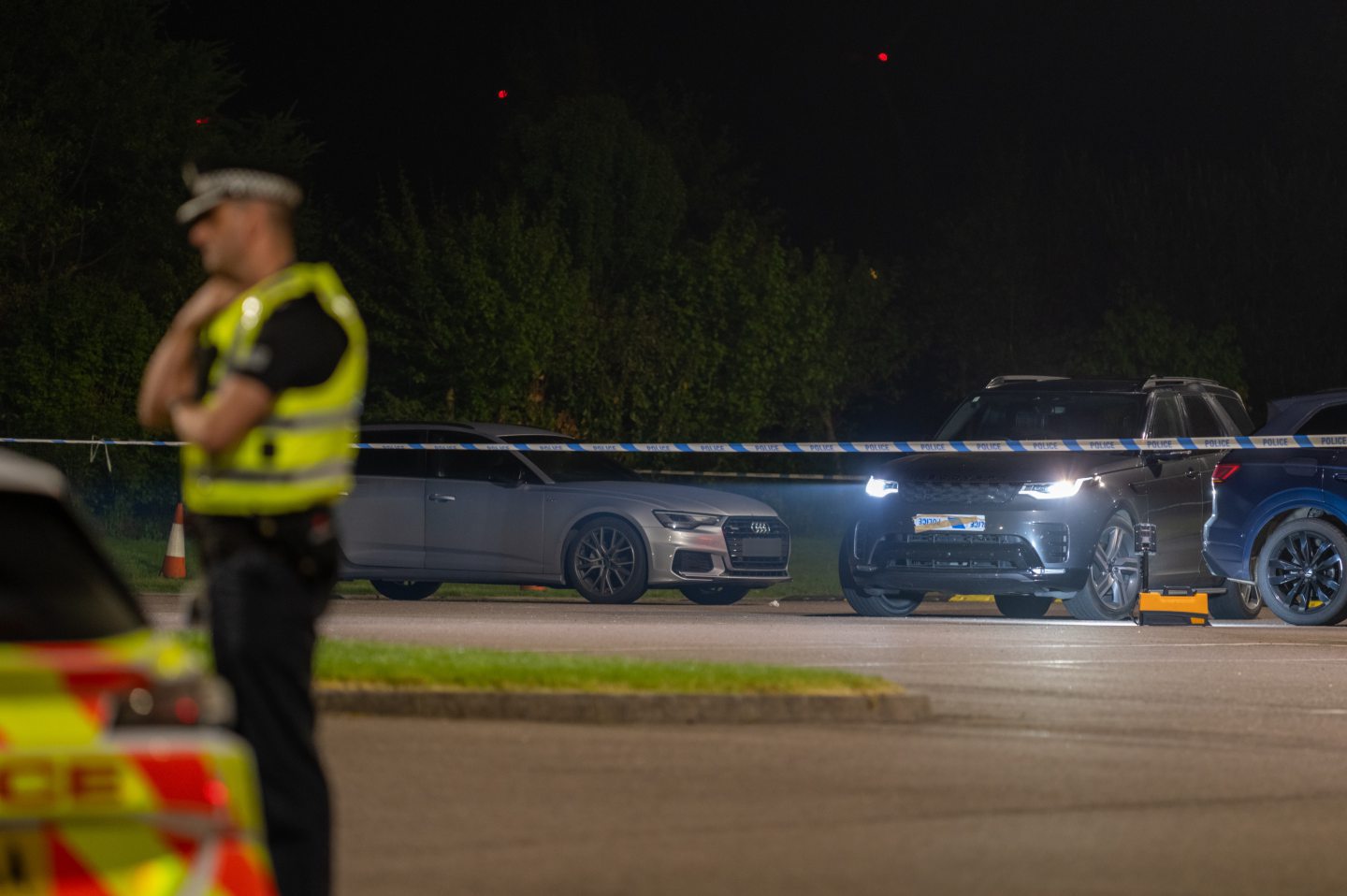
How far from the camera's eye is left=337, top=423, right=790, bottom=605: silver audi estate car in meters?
21.0

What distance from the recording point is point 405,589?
23422 mm

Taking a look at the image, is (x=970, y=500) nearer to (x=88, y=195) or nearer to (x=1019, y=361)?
(x=88, y=195)

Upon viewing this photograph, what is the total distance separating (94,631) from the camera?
472 cm

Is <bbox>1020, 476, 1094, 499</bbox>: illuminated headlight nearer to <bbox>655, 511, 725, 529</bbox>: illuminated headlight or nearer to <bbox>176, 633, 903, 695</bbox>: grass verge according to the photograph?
<bbox>655, 511, 725, 529</bbox>: illuminated headlight

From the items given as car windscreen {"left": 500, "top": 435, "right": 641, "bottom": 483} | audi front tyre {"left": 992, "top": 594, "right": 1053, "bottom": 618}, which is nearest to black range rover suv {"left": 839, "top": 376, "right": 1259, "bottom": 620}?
audi front tyre {"left": 992, "top": 594, "right": 1053, "bottom": 618}

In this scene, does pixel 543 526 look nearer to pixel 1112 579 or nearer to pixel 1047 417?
pixel 1047 417

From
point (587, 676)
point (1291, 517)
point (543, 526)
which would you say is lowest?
point (587, 676)

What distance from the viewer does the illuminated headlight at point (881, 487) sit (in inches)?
754

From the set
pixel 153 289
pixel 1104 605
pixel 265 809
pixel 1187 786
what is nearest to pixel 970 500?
pixel 1104 605

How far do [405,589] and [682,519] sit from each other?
11.6ft

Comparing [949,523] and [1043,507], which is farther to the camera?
[949,523]

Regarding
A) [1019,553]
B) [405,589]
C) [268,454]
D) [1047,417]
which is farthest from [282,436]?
[405,589]

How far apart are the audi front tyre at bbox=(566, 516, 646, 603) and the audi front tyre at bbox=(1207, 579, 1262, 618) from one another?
15.5 ft

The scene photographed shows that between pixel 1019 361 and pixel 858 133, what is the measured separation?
18.7 meters
